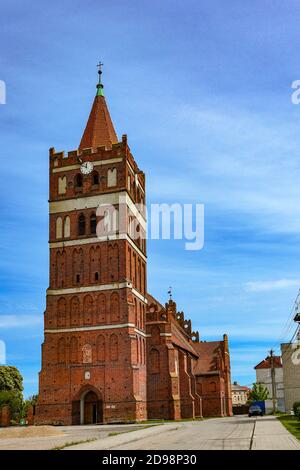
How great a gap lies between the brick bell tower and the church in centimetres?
9

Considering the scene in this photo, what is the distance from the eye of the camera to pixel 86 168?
54.8 meters

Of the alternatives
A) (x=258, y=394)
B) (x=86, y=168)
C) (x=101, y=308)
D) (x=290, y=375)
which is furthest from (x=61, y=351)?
(x=258, y=394)

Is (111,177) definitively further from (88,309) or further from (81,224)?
(88,309)

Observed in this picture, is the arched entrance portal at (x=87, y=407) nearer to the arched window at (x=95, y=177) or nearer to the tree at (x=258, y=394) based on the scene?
the arched window at (x=95, y=177)

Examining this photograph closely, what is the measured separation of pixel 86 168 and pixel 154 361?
1926 cm

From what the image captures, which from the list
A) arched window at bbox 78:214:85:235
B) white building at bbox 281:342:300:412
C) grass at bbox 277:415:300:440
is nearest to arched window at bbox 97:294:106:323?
arched window at bbox 78:214:85:235

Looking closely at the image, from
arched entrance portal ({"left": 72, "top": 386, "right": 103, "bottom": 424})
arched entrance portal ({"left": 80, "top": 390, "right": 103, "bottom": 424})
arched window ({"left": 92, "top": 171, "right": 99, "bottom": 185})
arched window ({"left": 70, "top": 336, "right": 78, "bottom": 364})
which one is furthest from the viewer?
arched window ({"left": 92, "top": 171, "right": 99, "bottom": 185})

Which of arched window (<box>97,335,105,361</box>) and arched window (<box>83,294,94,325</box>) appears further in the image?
arched window (<box>83,294,94,325</box>)

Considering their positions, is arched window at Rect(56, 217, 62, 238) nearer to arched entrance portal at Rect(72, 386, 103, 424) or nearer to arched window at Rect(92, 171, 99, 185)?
arched window at Rect(92, 171, 99, 185)

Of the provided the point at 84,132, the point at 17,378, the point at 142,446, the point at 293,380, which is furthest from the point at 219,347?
the point at 142,446

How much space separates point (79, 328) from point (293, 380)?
74.5 feet

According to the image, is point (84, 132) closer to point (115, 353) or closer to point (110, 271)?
point (110, 271)

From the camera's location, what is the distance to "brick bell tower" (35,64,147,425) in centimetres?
4888
